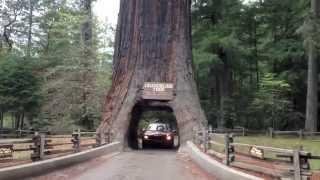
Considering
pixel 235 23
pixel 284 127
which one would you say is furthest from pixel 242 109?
pixel 235 23

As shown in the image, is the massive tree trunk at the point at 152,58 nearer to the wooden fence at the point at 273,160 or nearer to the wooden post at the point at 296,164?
the wooden fence at the point at 273,160

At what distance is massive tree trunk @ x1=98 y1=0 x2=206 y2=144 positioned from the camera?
92.0ft

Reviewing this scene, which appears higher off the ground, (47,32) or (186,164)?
(47,32)

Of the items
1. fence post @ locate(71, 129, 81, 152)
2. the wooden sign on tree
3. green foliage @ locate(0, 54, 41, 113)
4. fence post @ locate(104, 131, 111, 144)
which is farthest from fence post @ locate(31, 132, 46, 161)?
green foliage @ locate(0, 54, 41, 113)

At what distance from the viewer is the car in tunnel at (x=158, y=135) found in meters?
30.9

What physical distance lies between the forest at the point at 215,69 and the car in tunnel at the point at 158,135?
763cm

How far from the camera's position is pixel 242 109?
4497cm

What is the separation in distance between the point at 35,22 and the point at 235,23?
2362cm

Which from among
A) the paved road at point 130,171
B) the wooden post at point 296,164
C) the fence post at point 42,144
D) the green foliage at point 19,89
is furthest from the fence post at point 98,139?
the green foliage at point 19,89

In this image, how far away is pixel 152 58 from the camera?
93.8ft

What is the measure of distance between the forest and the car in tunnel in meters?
7.63

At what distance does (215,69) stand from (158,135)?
13.2 meters

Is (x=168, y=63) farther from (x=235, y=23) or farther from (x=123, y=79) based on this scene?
(x=235, y=23)

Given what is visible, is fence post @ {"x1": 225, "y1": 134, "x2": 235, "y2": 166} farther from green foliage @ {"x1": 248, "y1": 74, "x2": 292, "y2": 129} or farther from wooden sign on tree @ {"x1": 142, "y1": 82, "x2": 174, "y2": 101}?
green foliage @ {"x1": 248, "y1": 74, "x2": 292, "y2": 129}
